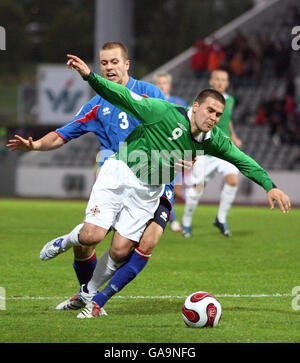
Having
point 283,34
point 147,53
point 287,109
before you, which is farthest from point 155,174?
point 147,53

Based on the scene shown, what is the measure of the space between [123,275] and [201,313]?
77cm

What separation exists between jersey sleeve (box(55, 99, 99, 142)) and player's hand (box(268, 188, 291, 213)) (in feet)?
5.70

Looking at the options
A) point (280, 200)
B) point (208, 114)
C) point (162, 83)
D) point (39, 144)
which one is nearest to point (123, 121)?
point (39, 144)

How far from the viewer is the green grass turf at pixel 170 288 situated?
5.75 m

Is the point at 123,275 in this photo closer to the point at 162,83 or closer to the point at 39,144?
the point at 39,144

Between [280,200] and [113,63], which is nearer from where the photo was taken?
[280,200]

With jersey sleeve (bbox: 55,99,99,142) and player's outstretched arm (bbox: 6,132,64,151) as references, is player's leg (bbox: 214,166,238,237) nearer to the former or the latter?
jersey sleeve (bbox: 55,99,99,142)

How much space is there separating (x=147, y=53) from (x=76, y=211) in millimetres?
33354

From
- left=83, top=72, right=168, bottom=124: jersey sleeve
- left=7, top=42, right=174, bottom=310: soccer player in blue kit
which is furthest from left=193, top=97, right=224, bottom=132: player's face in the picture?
left=7, top=42, right=174, bottom=310: soccer player in blue kit

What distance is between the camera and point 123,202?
257 inches

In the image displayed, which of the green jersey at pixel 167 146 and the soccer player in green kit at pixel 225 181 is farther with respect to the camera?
the soccer player in green kit at pixel 225 181

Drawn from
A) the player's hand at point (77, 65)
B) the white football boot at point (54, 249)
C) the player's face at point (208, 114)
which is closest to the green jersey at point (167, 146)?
the player's face at point (208, 114)

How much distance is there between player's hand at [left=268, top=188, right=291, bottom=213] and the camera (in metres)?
6.23

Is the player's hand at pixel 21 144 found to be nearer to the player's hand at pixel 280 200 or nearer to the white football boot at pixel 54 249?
the white football boot at pixel 54 249
